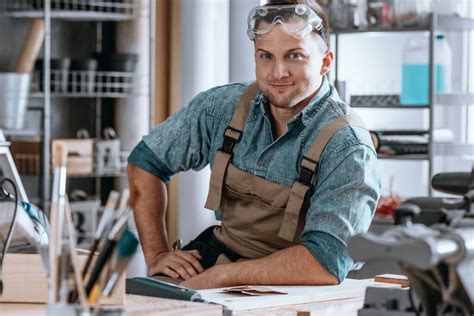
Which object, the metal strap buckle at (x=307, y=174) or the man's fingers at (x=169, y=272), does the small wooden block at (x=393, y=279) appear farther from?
the man's fingers at (x=169, y=272)

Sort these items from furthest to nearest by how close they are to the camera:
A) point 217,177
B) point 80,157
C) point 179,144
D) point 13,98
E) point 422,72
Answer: point 80,157 < point 422,72 < point 13,98 < point 179,144 < point 217,177

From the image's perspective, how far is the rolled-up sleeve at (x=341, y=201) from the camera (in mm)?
2588

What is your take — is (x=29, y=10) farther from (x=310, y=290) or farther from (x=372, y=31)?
(x=310, y=290)

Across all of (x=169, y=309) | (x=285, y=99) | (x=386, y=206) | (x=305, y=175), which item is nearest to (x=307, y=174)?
(x=305, y=175)

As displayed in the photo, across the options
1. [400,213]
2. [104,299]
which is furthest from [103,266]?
[400,213]

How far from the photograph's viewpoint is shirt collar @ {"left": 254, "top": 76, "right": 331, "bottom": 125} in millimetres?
Result: 2838

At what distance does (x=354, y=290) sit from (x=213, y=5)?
139 inches

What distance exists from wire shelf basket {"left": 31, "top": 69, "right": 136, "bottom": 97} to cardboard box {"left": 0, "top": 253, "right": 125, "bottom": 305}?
361 cm

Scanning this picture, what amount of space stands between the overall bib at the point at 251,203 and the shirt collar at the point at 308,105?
0.8 inches

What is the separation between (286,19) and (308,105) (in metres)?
0.24

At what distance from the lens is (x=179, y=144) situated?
10.4ft

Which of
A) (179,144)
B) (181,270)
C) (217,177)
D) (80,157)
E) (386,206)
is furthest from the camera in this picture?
(80,157)

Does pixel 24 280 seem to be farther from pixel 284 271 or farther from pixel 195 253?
pixel 195 253

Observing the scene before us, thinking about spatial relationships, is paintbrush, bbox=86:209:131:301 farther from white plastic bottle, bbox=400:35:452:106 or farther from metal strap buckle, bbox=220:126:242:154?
white plastic bottle, bbox=400:35:452:106
